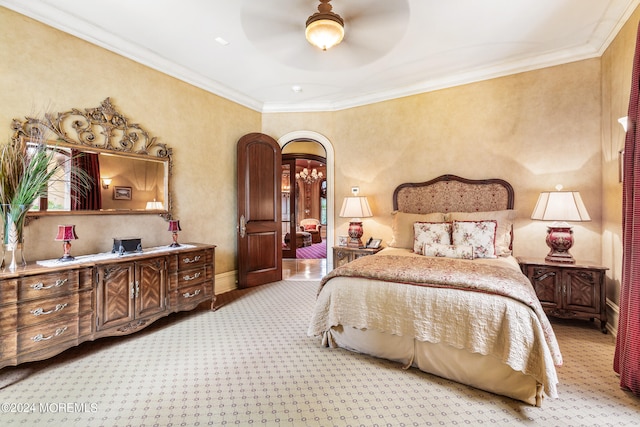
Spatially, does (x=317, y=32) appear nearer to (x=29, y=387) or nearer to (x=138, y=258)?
(x=138, y=258)

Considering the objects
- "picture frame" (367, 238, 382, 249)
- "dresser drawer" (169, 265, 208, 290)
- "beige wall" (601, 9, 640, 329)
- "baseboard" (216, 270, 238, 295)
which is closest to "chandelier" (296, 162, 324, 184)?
"baseboard" (216, 270, 238, 295)

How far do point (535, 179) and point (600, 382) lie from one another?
2374mm

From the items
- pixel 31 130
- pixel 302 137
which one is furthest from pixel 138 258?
pixel 302 137

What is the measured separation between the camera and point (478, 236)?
3367mm

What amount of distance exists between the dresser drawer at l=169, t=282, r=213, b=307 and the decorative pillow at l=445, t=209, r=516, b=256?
3244 millimetres

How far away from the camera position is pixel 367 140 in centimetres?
493

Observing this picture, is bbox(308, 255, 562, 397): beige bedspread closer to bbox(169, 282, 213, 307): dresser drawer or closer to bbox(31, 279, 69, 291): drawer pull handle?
bbox(169, 282, 213, 307): dresser drawer

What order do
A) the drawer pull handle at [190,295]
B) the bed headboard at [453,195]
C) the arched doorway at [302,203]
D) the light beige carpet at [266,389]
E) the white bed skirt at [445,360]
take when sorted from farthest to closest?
the arched doorway at [302,203] → the bed headboard at [453,195] → the drawer pull handle at [190,295] → the white bed skirt at [445,360] → the light beige carpet at [266,389]

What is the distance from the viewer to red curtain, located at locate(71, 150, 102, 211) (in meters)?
2.88

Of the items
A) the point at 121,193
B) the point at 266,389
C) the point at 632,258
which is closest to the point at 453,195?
the point at 632,258

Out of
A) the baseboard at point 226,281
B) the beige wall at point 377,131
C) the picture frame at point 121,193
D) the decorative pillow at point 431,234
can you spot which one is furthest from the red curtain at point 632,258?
the picture frame at point 121,193

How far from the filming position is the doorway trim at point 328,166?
16.9ft

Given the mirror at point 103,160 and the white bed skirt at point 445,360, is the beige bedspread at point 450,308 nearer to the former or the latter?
the white bed skirt at point 445,360

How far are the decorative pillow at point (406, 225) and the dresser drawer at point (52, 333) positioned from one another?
3438 millimetres
